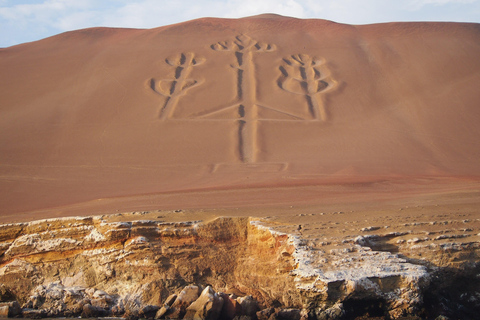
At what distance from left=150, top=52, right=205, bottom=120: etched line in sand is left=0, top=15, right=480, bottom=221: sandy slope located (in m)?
0.10

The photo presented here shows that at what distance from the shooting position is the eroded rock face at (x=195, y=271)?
7043 mm

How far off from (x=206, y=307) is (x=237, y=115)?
16.5 meters

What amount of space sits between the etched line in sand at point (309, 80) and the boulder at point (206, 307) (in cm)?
1702

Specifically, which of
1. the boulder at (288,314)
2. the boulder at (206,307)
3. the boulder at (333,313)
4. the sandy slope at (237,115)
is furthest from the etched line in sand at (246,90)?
the boulder at (333,313)

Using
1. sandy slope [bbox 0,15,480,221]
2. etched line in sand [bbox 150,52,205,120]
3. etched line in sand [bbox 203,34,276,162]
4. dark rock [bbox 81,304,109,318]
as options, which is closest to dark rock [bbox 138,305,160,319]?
dark rock [bbox 81,304,109,318]

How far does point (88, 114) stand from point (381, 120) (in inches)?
571

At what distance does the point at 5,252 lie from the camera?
9.63 m

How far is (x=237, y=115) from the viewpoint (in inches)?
922

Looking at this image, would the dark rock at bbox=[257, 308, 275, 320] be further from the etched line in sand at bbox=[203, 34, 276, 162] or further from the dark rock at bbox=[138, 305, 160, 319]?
the etched line in sand at bbox=[203, 34, 276, 162]

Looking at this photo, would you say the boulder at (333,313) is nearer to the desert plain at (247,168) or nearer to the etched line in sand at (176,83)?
the desert plain at (247,168)

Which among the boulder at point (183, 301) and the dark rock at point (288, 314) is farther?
the boulder at point (183, 301)

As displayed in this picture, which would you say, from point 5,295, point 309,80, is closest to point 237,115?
point 309,80

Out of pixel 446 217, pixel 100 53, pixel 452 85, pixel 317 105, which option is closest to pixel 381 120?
pixel 317 105

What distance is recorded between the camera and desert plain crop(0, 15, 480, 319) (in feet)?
25.8
